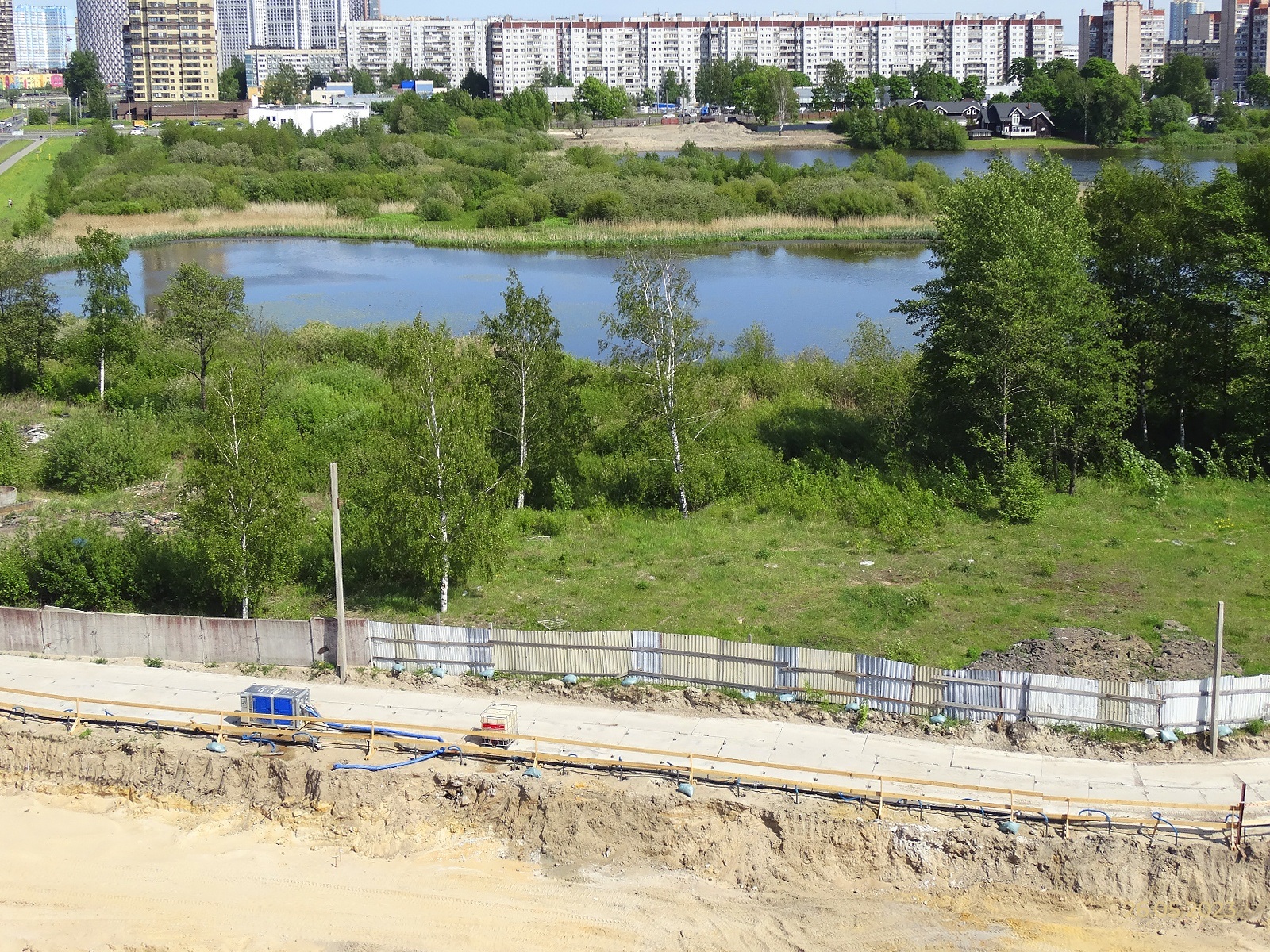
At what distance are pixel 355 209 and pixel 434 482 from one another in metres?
52.1

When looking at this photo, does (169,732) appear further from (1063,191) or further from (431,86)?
(431,86)

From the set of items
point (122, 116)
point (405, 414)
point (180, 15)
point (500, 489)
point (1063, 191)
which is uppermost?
point (180, 15)

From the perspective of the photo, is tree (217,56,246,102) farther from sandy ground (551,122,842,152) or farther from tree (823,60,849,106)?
tree (823,60,849,106)

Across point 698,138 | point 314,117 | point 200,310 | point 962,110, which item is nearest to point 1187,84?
point 962,110

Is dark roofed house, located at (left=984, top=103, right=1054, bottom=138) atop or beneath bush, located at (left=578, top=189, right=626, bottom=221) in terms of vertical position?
atop

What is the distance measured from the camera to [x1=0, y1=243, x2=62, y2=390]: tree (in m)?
33.0

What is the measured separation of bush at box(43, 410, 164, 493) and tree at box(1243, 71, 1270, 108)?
121 m

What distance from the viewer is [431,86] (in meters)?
154

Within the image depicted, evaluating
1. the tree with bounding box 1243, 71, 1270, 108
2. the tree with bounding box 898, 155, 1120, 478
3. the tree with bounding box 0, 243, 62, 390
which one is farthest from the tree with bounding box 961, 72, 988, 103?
the tree with bounding box 0, 243, 62, 390

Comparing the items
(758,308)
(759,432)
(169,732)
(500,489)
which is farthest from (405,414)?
(758,308)

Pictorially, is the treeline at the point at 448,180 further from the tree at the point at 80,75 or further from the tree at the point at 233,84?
the tree at the point at 233,84

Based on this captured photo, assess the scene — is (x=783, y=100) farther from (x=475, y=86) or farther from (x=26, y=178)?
(x=26, y=178)

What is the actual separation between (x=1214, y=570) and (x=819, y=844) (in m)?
9.78

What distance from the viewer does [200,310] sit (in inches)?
1177
